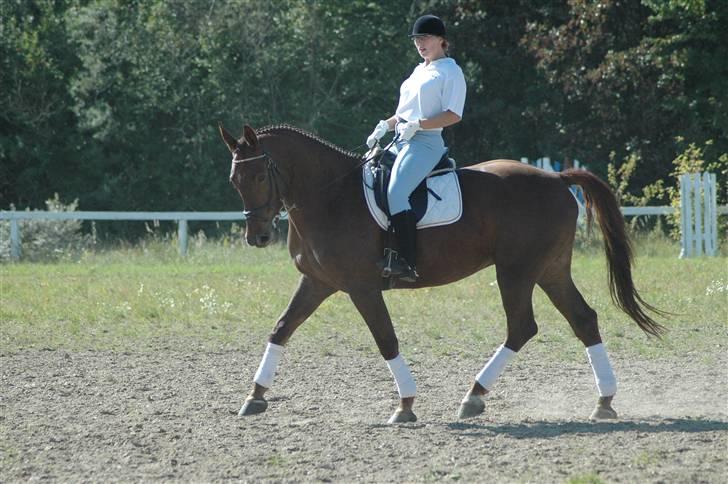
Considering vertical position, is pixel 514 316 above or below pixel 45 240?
above

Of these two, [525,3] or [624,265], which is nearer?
[624,265]

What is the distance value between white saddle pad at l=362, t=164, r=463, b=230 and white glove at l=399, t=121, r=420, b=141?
0.37 meters

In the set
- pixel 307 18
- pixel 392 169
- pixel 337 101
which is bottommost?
pixel 392 169

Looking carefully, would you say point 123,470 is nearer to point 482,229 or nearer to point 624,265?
point 482,229

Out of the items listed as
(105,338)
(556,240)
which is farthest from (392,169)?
(105,338)

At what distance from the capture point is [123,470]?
6.20 meters

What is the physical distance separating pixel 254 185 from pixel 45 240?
53.3 ft

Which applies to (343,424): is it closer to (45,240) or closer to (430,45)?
(430,45)

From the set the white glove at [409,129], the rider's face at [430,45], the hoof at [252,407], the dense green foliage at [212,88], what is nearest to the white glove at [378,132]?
the white glove at [409,129]

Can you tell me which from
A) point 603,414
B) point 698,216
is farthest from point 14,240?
point 603,414

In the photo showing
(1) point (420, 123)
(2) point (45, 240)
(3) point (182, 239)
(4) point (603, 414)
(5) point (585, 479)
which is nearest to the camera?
(5) point (585, 479)

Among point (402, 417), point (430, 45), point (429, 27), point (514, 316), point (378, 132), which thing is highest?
point (429, 27)

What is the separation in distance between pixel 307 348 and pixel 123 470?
509cm

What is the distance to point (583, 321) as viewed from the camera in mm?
8062
